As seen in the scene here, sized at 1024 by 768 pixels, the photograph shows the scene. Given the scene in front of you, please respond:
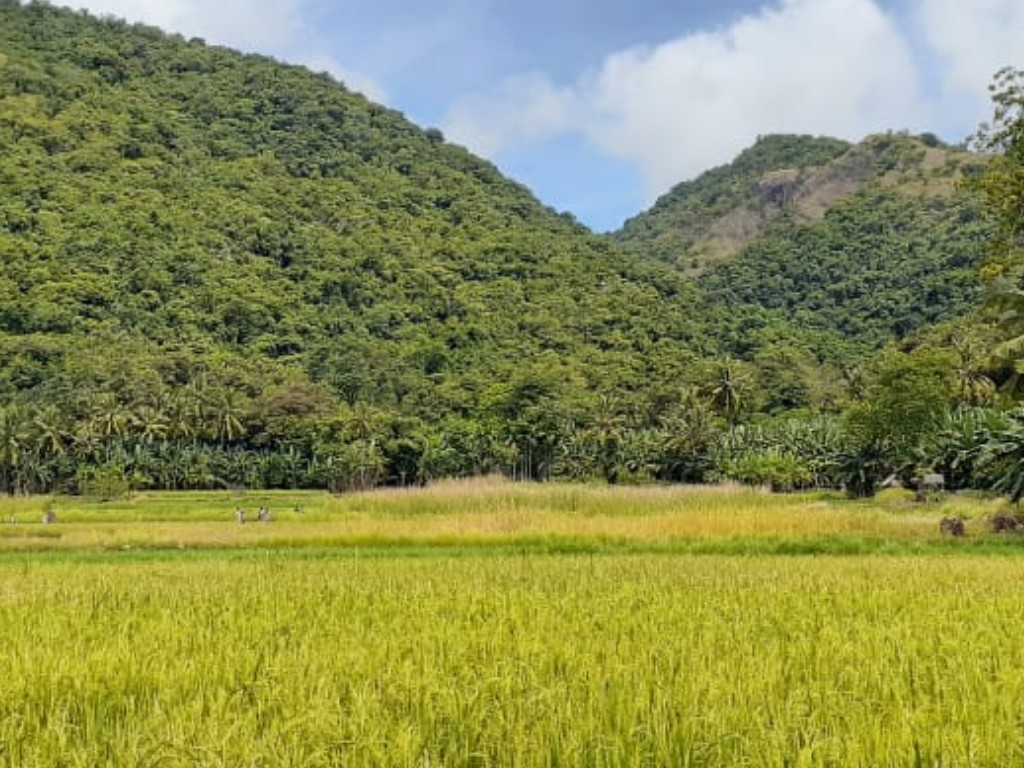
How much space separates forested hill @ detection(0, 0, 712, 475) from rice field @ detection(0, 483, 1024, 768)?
295 feet

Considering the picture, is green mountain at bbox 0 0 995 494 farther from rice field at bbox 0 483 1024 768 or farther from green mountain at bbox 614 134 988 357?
rice field at bbox 0 483 1024 768

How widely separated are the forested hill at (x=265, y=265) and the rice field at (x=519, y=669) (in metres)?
90.0

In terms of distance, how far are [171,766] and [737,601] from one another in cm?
691

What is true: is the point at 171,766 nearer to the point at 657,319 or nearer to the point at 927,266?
the point at 657,319

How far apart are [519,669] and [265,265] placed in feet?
454

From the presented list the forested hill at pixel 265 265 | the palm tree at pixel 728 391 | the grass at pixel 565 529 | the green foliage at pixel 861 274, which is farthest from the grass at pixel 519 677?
the green foliage at pixel 861 274


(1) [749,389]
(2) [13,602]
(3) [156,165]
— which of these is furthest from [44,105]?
(2) [13,602]

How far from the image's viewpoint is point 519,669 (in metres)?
5.61

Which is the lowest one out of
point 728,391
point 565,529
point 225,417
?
point 565,529

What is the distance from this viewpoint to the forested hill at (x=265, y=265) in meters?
108

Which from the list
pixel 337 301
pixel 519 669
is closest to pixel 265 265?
pixel 337 301

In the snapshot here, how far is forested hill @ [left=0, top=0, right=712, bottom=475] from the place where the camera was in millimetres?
107812

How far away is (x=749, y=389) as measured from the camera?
104 m

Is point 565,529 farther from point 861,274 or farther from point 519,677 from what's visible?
point 861,274
